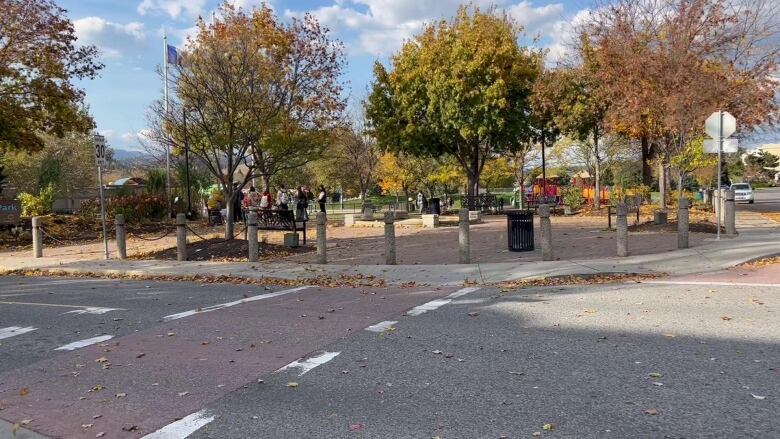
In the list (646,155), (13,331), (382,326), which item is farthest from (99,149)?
(646,155)

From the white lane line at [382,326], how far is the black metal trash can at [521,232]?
7.24 meters

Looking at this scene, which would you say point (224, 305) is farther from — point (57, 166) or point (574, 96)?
point (57, 166)

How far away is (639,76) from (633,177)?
144 feet

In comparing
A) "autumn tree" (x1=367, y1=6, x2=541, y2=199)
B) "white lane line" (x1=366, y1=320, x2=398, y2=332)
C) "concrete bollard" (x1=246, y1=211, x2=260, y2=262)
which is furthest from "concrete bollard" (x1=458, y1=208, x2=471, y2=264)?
"autumn tree" (x1=367, y1=6, x2=541, y2=199)

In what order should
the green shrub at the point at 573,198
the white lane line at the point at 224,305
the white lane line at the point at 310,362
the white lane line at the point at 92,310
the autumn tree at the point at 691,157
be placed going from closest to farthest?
the white lane line at the point at 310,362
the white lane line at the point at 224,305
the white lane line at the point at 92,310
the autumn tree at the point at 691,157
the green shrub at the point at 573,198

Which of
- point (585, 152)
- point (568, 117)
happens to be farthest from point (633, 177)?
point (568, 117)

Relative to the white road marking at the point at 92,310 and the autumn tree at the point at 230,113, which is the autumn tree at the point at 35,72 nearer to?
the autumn tree at the point at 230,113

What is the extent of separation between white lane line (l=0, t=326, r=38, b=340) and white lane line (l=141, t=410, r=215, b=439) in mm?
→ 4225

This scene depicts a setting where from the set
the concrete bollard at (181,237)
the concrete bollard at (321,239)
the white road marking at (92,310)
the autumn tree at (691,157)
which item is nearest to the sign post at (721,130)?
the autumn tree at (691,157)

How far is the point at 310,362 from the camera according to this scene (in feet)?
19.0

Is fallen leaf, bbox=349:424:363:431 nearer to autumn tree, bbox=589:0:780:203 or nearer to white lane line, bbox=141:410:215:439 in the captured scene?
white lane line, bbox=141:410:215:439

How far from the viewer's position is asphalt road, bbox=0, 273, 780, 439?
13.9ft

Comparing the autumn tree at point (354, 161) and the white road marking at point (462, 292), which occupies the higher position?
the autumn tree at point (354, 161)

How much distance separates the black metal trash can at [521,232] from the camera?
14133mm
